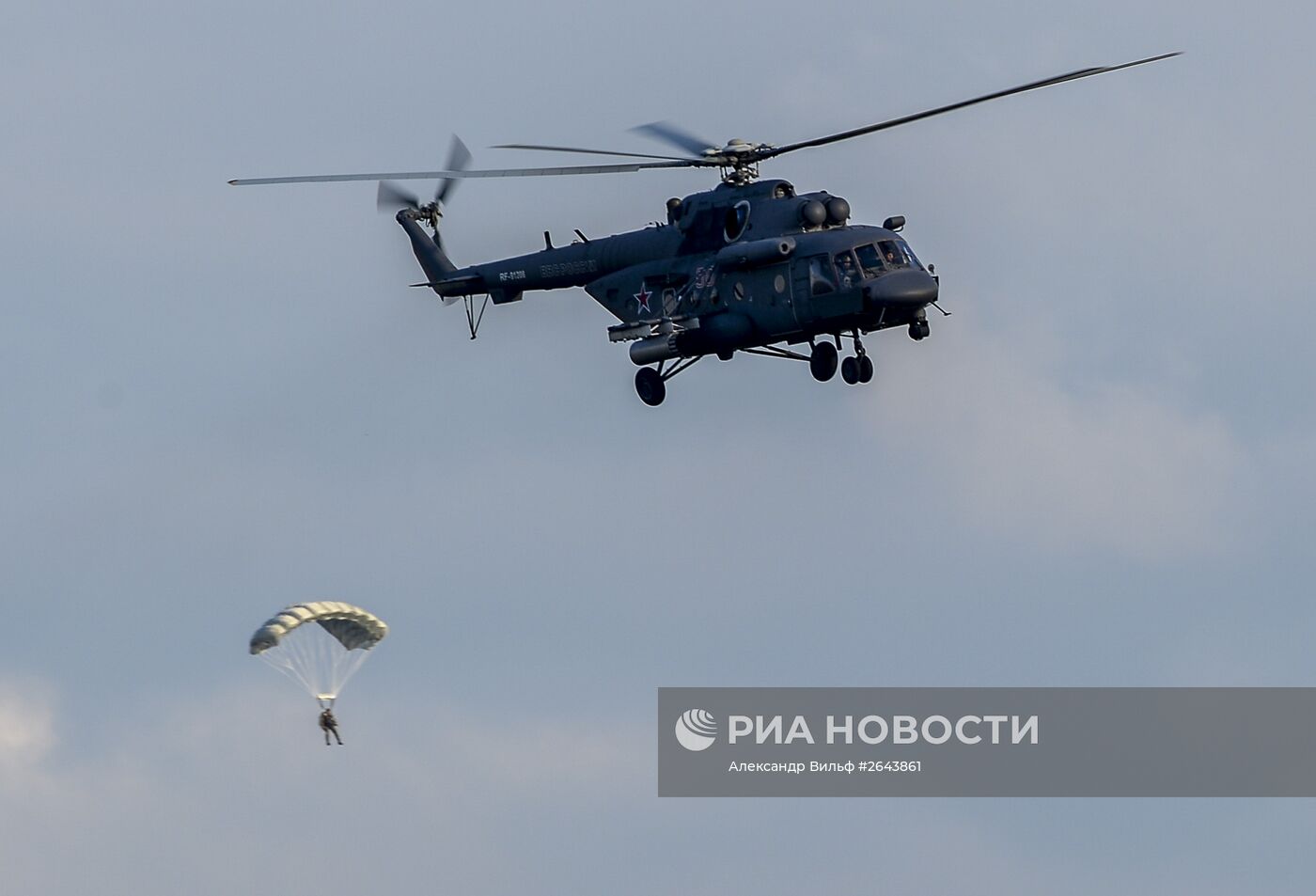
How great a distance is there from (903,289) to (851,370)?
9.53 ft

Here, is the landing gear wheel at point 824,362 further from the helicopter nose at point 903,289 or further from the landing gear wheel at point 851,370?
the helicopter nose at point 903,289

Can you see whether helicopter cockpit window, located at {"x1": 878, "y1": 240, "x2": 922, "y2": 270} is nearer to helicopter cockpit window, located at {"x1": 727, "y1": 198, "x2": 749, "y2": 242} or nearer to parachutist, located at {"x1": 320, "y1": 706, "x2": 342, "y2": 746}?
helicopter cockpit window, located at {"x1": 727, "y1": 198, "x2": 749, "y2": 242}

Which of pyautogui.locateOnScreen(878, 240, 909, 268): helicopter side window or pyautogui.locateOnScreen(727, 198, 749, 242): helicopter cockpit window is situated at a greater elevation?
pyautogui.locateOnScreen(727, 198, 749, 242): helicopter cockpit window

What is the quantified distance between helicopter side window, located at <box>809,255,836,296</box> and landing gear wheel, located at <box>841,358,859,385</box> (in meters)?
2.14

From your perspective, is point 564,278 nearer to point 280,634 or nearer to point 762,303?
point 762,303

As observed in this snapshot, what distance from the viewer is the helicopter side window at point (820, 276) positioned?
61719 millimetres

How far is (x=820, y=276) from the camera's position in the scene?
61844 mm

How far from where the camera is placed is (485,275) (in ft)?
231

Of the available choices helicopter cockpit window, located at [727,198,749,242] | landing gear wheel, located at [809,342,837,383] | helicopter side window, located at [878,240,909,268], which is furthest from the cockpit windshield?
helicopter cockpit window, located at [727,198,749,242]

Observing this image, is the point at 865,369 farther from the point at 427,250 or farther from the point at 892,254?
the point at 427,250

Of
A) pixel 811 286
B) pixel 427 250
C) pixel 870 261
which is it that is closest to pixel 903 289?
pixel 870 261

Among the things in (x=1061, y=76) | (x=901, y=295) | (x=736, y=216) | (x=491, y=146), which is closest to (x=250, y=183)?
(x=491, y=146)

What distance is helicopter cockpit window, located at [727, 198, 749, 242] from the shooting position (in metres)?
64.2

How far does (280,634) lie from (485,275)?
10.8 m
